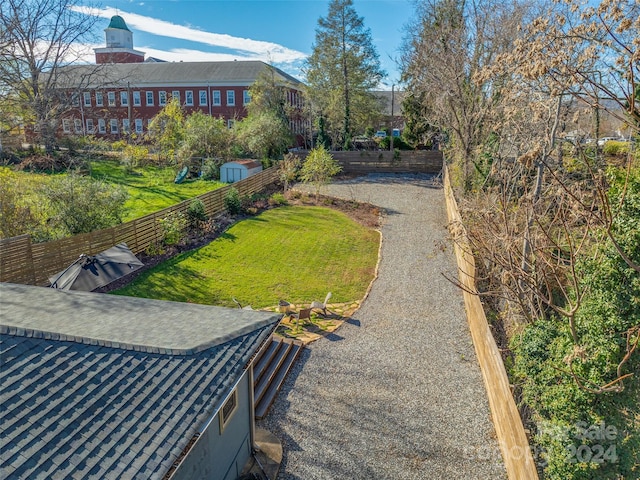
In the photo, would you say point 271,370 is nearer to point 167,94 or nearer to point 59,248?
point 59,248

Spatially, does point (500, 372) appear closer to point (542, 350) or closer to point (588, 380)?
point (542, 350)

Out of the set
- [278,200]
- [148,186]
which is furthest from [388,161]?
[148,186]

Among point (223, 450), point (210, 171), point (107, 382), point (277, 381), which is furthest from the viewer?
point (210, 171)

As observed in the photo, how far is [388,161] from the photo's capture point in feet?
121

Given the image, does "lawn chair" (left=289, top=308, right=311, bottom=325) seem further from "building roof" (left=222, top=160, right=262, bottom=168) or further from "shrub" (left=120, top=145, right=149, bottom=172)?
"shrub" (left=120, top=145, right=149, bottom=172)

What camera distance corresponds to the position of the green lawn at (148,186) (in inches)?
922

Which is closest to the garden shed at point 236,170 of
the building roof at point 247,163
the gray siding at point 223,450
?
the building roof at point 247,163

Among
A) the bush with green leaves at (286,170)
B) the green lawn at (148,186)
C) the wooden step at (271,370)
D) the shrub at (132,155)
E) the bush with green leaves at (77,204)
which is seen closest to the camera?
the wooden step at (271,370)

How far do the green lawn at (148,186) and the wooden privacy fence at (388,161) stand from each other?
11373 millimetres

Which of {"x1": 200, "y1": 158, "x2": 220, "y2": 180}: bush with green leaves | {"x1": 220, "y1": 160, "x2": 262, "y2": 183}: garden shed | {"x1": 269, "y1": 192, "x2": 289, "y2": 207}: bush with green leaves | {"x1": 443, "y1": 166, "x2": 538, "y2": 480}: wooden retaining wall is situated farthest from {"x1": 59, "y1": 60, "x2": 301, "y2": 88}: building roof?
{"x1": 443, "y1": 166, "x2": 538, "y2": 480}: wooden retaining wall

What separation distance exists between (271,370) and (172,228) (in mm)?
9921

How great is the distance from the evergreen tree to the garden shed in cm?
1199

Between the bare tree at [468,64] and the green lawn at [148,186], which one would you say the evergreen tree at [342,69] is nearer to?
the bare tree at [468,64]

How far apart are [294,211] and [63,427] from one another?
2087 cm
